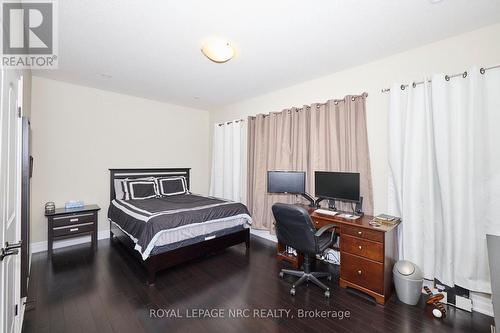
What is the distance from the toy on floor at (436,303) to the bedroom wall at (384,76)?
91cm

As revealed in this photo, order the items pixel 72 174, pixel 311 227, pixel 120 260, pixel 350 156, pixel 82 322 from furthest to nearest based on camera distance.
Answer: pixel 72 174 < pixel 120 260 < pixel 350 156 < pixel 311 227 < pixel 82 322

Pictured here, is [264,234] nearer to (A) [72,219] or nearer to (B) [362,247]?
(B) [362,247]

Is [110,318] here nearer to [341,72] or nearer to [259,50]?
[259,50]

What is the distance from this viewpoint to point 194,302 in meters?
2.19

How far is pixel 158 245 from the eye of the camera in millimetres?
2504

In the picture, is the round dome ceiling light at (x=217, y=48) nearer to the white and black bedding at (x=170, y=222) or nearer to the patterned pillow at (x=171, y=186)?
the white and black bedding at (x=170, y=222)

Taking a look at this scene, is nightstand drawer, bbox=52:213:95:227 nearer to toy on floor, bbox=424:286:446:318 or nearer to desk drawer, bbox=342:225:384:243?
desk drawer, bbox=342:225:384:243

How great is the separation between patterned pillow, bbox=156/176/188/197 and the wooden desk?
310 cm

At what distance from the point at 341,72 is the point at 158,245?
3218 mm

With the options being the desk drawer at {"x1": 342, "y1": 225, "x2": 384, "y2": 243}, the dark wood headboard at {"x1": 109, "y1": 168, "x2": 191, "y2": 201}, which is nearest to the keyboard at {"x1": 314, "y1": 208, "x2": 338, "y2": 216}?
the desk drawer at {"x1": 342, "y1": 225, "x2": 384, "y2": 243}

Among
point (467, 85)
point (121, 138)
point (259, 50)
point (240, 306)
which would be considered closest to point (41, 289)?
point (240, 306)

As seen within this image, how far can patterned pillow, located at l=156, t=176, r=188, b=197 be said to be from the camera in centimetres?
432

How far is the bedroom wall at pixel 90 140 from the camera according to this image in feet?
10.9

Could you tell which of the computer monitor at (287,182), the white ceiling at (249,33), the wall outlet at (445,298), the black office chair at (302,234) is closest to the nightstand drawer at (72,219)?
the white ceiling at (249,33)
